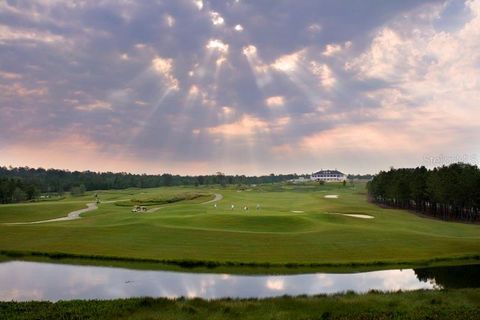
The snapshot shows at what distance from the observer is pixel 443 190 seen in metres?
87.8

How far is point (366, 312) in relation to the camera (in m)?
23.1

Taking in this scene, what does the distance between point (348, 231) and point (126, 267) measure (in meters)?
29.5

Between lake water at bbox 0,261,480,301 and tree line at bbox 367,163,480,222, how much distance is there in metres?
51.2

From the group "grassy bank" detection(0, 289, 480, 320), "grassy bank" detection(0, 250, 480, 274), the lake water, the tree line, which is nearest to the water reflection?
the lake water

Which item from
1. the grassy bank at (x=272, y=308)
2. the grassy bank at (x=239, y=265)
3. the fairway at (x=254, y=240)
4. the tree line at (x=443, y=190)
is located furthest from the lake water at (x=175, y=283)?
the tree line at (x=443, y=190)

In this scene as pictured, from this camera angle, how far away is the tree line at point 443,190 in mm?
84438

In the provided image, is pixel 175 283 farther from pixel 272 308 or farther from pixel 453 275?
pixel 453 275

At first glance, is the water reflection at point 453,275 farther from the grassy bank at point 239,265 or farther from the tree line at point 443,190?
the tree line at point 443,190

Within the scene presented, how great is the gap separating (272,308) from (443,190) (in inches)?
2953

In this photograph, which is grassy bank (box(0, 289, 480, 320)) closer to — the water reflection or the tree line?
the water reflection

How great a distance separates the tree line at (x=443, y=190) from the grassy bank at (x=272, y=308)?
2535 inches

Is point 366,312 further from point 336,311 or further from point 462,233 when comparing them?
point 462,233

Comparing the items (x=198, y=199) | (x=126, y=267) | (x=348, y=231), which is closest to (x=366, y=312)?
(x=126, y=267)

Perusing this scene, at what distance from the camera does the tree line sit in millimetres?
84438
